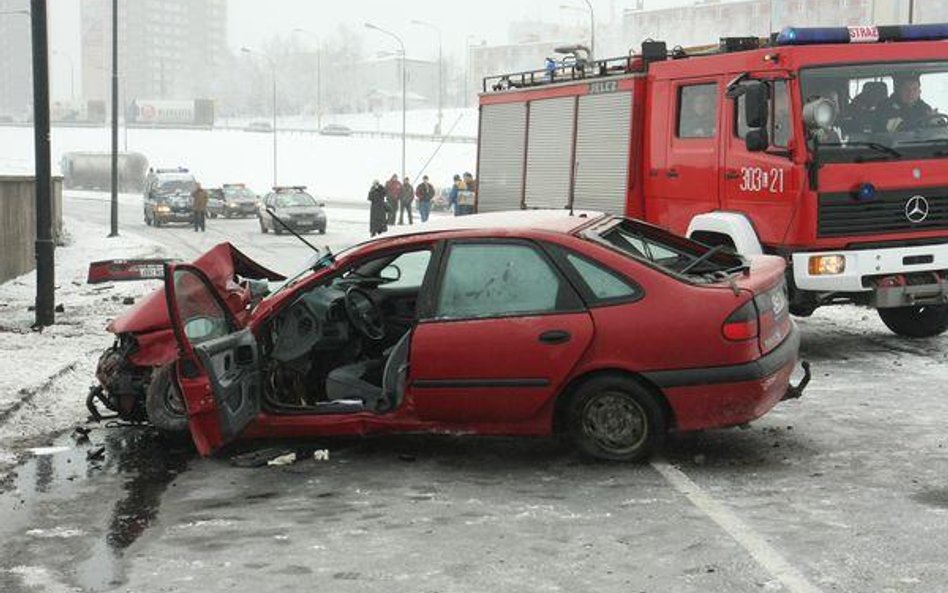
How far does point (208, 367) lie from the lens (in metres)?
6.30

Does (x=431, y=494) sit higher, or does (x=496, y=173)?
(x=496, y=173)

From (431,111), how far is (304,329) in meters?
126

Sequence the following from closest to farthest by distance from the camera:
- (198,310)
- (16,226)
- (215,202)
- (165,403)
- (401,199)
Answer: (198,310) < (165,403) < (16,226) < (401,199) < (215,202)

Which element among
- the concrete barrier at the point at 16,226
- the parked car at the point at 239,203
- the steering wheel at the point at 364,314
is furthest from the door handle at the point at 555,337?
the parked car at the point at 239,203

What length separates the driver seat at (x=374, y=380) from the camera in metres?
6.54

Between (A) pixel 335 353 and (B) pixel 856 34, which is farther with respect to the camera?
(B) pixel 856 34

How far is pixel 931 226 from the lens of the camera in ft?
31.0

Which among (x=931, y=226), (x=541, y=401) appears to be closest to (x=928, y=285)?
(x=931, y=226)

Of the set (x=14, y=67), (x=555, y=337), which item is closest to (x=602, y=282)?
(x=555, y=337)

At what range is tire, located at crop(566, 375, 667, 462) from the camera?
6.25 m

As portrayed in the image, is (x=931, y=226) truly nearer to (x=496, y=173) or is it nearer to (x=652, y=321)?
(x=652, y=321)

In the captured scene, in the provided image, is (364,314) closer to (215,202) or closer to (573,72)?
(573,72)

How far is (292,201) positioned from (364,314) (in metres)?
29.8

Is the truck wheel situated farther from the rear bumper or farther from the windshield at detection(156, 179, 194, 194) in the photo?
the windshield at detection(156, 179, 194, 194)
